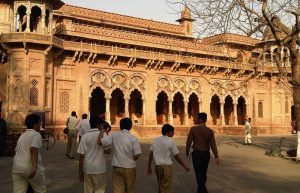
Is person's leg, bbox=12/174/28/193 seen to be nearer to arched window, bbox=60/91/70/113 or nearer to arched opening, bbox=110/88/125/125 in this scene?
arched window, bbox=60/91/70/113

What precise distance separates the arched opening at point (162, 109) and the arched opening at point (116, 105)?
3.81 meters

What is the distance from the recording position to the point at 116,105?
29938mm

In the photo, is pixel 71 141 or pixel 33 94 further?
pixel 33 94

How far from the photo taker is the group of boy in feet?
17.2

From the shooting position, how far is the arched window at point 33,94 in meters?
22.3

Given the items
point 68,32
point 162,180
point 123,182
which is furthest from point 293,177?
point 68,32

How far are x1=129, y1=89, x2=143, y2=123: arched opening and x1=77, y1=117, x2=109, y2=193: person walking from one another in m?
24.4

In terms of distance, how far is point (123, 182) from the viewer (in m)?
5.86

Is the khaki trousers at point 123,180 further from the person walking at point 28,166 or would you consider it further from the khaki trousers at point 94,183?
the person walking at point 28,166

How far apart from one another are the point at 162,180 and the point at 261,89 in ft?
104

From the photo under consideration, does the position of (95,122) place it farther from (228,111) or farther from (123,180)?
(228,111)

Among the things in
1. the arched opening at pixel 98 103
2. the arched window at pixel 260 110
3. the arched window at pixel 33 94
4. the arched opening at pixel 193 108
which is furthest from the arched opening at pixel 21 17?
the arched window at pixel 260 110

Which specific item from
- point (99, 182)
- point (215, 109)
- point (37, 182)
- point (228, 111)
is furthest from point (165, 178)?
point (228, 111)

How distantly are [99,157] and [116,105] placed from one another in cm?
2416
